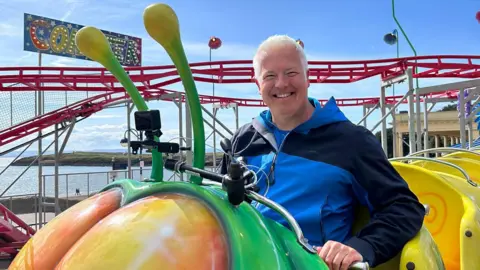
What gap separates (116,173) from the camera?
10055 millimetres

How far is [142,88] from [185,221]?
27.4 feet

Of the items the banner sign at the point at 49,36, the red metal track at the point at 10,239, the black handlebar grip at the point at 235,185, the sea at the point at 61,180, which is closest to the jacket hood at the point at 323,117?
the black handlebar grip at the point at 235,185

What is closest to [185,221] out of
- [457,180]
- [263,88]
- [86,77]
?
[263,88]

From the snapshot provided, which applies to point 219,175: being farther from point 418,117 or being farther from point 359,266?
point 418,117

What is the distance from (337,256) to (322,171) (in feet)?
1.43

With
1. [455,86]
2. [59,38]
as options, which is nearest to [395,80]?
[455,86]

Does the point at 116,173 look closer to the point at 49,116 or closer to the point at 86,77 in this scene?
the point at 49,116

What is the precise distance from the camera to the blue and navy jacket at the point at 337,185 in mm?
1515

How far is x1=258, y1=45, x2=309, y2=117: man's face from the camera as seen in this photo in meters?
1.66

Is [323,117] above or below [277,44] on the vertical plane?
below

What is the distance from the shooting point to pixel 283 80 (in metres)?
1.67

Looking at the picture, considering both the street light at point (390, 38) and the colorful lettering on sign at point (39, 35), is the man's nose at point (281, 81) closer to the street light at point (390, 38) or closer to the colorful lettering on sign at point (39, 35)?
the street light at point (390, 38)

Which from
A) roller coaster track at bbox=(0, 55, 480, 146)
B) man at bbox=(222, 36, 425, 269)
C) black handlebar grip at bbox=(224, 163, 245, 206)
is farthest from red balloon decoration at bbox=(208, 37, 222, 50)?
black handlebar grip at bbox=(224, 163, 245, 206)

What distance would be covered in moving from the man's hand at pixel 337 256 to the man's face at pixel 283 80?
0.66 metres
